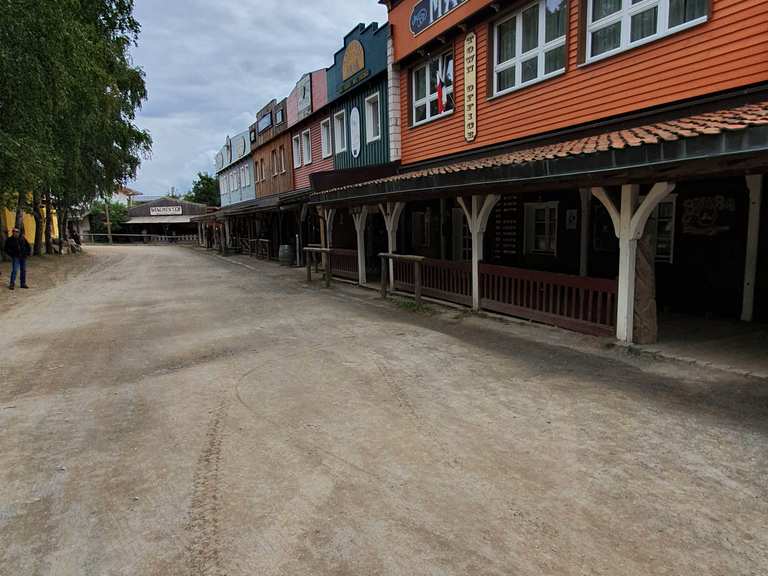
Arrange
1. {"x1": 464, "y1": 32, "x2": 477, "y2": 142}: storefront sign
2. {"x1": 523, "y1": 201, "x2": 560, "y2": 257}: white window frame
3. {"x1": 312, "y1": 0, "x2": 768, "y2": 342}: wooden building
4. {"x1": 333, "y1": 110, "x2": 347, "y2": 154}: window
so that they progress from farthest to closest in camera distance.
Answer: {"x1": 333, "y1": 110, "x2": 347, "y2": 154}: window → {"x1": 523, "y1": 201, "x2": 560, "y2": 257}: white window frame → {"x1": 464, "y1": 32, "x2": 477, "y2": 142}: storefront sign → {"x1": 312, "y1": 0, "x2": 768, "y2": 342}: wooden building

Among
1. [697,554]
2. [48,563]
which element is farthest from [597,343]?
[48,563]

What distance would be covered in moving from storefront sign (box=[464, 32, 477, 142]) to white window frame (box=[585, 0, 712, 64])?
3.01m

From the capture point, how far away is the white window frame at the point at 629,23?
6.99 m

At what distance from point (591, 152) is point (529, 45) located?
4.95 meters

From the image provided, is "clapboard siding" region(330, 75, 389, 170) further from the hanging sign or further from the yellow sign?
the yellow sign

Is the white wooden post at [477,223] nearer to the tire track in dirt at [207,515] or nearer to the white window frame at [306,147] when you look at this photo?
the tire track in dirt at [207,515]

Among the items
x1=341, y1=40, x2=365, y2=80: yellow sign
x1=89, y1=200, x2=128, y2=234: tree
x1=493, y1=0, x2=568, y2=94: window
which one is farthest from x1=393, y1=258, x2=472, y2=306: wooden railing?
x1=89, y1=200, x2=128, y2=234: tree

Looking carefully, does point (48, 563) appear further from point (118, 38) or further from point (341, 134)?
point (118, 38)

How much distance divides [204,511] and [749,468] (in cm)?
366

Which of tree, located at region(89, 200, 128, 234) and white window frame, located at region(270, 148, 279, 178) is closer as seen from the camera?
white window frame, located at region(270, 148, 279, 178)

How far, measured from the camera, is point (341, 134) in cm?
1883

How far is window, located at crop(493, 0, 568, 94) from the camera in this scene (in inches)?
356

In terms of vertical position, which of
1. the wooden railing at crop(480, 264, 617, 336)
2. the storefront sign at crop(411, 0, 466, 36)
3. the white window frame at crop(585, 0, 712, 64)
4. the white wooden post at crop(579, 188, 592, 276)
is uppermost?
the storefront sign at crop(411, 0, 466, 36)

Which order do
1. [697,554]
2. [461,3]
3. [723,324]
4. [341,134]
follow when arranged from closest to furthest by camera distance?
[697,554] < [723,324] < [461,3] < [341,134]
